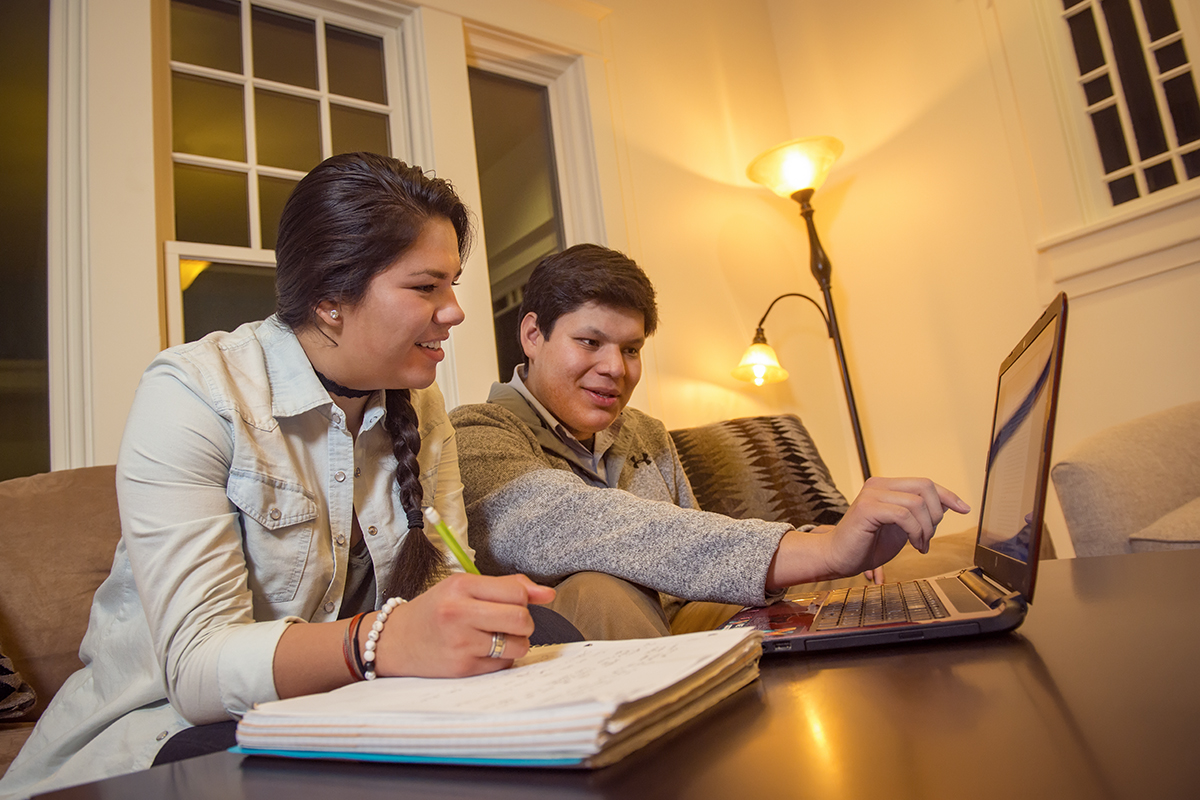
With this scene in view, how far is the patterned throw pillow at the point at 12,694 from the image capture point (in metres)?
1.11

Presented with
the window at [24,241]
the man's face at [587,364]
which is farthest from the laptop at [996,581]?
the window at [24,241]

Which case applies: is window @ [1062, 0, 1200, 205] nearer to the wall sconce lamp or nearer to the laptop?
the wall sconce lamp

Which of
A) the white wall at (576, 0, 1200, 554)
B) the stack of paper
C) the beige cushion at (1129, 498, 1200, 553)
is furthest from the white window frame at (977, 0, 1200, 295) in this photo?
the stack of paper

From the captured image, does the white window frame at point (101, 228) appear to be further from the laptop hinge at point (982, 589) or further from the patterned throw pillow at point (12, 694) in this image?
the laptop hinge at point (982, 589)

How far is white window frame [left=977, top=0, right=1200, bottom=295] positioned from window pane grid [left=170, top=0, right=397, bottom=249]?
2194 millimetres

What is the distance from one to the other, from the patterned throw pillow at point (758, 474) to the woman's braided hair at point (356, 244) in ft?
3.82

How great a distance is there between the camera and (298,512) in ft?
2.90

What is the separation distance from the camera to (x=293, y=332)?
3.26 ft

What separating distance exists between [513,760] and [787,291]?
3163 millimetres

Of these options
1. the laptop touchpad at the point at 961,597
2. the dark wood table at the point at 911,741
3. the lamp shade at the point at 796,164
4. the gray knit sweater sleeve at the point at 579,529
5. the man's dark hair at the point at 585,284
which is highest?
the lamp shade at the point at 796,164

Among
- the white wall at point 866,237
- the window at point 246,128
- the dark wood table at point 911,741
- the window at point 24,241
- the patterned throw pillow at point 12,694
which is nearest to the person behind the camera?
the dark wood table at point 911,741

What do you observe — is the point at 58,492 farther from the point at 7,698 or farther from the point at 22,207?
the point at 22,207

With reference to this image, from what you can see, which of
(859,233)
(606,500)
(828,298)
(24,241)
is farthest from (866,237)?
(24,241)

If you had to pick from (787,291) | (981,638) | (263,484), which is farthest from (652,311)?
(787,291)
